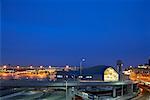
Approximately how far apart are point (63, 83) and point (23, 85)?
28.8ft

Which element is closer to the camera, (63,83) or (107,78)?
(63,83)

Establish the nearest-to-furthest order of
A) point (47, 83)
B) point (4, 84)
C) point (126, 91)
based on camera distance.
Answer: point (4, 84), point (47, 83), point (126, 91)

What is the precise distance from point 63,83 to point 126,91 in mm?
35495

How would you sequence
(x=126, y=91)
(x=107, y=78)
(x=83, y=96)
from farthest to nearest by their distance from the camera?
(x=107, y=78), (x=126, y=91), (x=83, y=96)

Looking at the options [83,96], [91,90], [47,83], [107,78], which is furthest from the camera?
[91,90]

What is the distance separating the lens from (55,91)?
119 metres

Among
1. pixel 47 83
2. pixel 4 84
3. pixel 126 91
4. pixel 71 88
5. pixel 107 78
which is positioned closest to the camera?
pixel 4 84

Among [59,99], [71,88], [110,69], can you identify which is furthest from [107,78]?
[71,88]

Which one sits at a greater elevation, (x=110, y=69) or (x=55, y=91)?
(x=110, y=69)

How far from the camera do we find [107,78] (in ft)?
362

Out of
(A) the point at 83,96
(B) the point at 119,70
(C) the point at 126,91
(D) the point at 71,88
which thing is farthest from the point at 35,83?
(B) the point at 119,70

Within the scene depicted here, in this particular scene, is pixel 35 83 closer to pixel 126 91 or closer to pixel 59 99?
pixel 59 99

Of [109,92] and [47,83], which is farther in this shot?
[109,92]

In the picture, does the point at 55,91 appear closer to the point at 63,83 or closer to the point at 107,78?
the point at 107,78
